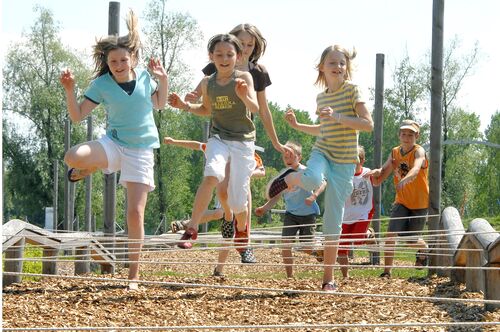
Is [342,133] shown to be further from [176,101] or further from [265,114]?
[176,101]

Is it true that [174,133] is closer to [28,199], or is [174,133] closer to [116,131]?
[28,199]

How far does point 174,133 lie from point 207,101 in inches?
1333

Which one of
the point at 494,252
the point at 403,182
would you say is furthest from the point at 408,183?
the point at 494,252

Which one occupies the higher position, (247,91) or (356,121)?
(247,91)

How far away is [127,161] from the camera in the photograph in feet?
19.4

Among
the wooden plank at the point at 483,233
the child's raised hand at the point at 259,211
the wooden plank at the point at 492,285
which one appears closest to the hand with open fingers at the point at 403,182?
the child's raised hand at the point at 259,211

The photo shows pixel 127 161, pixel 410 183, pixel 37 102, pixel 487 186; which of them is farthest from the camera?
pixel 487 186

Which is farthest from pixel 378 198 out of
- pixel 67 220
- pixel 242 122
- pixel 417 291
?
pixel 67 220

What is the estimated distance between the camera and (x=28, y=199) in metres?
42.5

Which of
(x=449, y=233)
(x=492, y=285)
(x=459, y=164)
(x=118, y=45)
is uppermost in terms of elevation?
(x=459, y=164)

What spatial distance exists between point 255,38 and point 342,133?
3.33 ft

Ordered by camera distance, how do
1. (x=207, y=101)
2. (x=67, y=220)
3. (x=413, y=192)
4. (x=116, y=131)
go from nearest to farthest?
(x=116, y=131)
(x=207, y=101)
(x=413, y=192)
(x=67, y=220)

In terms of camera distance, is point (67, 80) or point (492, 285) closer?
point (492, 285)

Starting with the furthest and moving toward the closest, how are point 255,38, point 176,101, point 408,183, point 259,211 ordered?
point 408,183
point 259,211
point 255,38
point 176,101
